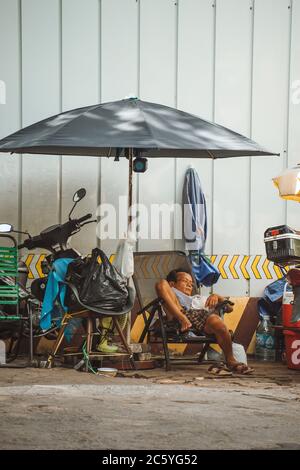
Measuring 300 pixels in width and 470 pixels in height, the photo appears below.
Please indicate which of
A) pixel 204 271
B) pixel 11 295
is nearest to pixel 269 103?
pixel 204 271

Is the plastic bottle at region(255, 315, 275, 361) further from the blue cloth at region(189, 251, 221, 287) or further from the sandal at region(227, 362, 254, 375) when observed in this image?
the sandal at region(227, 362, 254, 375)

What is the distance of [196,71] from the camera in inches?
390

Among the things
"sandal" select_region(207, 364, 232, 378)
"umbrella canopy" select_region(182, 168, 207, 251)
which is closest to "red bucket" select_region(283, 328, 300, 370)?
"sandal" select_region(207, 364, 232, 378)

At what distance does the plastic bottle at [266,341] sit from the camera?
9555 millimetres

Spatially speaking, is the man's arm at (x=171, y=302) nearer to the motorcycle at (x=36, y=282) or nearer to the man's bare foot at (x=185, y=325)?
the man's bare foot at (x=185, y=325)

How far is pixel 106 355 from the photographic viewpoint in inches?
319

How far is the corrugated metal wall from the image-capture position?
31.6ft

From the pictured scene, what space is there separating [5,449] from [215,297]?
4.29 m

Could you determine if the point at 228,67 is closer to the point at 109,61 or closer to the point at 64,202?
the point at 109,61

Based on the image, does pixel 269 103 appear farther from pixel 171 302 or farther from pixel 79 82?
pixel 171 302

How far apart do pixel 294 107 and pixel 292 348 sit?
2899mm

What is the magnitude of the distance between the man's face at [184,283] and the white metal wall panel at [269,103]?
58.5 inches

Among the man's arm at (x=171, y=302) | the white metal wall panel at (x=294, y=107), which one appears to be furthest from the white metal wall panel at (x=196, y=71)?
the man's arm at (x=171, y=302)

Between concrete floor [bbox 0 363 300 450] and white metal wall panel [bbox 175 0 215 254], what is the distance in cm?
251
